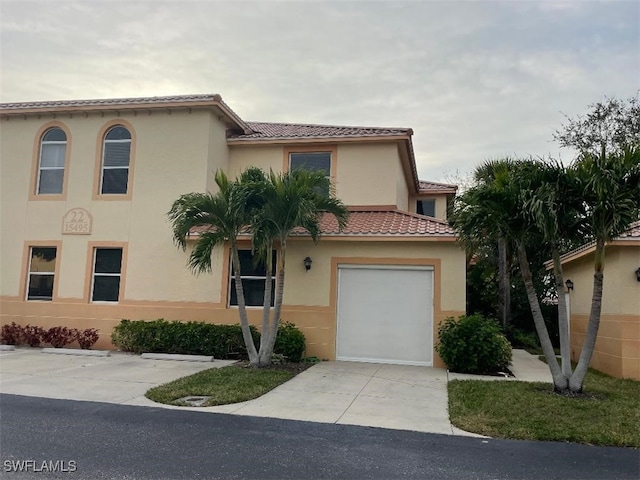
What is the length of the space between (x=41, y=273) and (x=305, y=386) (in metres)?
10.4

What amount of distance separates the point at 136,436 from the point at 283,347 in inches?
239

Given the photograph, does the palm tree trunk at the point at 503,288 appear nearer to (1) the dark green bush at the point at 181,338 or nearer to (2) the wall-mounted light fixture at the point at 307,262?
(2) the wall-mounted light fixture at the point at 307,262

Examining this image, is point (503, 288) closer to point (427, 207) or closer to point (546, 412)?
point (427, 207)

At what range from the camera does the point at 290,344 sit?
1202 cm

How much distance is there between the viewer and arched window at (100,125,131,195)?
1509cm

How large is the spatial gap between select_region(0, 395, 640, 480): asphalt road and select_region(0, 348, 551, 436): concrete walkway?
1.94ft

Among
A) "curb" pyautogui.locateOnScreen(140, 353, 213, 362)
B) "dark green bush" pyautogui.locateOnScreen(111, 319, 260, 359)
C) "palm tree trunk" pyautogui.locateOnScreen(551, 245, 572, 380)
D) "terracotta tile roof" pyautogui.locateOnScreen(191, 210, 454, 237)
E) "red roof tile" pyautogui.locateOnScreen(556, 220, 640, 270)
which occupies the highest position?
"terracotta tile roof" pyautogui.locateOnScreen(191, 210, 454, 237)

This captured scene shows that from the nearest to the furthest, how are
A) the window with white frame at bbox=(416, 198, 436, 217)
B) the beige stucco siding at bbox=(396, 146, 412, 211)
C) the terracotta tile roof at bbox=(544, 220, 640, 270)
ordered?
1. the terracotta tile roof at bbox=(544, 220, 640, 270)
2. the beige stucco siding at bbox=(396, 146, 412, 211)
3. the window with white frame at bbox=(416, 198, 436, 217)

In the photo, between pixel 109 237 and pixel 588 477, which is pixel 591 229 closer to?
pixel 588 477

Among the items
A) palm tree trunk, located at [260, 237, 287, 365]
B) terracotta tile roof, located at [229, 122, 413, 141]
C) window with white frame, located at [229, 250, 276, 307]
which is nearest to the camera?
palm tree trunk, located at [260, 237, 287, 365]

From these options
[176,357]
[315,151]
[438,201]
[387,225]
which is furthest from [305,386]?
[438,201]

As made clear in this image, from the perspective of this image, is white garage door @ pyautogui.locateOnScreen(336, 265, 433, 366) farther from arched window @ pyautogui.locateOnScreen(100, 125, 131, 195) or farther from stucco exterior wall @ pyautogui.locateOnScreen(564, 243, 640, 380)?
arched window @ pyautogui.locateOnScreen(100, 125, 131, 195)

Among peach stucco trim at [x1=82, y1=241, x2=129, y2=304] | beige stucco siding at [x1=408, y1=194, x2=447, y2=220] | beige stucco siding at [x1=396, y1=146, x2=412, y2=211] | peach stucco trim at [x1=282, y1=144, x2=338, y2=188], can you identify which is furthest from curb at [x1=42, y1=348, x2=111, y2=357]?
beige stucco siding at [x1=408, y1=194, x2=447, y2=220]

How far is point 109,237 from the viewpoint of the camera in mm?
14656
